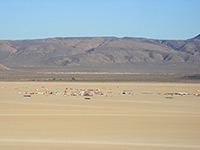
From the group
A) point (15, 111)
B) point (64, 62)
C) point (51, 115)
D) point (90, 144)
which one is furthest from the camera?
point (64, 62)

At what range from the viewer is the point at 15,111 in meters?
21.3

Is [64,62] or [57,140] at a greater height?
[64,62]

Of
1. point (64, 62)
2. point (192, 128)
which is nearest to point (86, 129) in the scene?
point (192, 128)

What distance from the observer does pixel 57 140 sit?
13.7 metres

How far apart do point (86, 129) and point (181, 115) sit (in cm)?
629

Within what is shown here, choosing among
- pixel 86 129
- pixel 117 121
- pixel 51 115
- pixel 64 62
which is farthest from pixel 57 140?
pixel 64 62

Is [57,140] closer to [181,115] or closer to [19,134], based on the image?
[19,134]

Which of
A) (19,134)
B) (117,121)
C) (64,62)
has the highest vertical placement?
(64,62)

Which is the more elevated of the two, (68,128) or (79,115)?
(79,115)

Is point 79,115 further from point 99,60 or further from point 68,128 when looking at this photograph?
point 99,60

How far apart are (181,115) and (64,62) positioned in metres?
173

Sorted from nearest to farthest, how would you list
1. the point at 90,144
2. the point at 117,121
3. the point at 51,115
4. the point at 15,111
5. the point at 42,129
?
the point at 90,144
the point at 42,129
the point at 117,121
the point at 51,115
the point at 15,111

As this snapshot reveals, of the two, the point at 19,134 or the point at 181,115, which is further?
the point at 181,115

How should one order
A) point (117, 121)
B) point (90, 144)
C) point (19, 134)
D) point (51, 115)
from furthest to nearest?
point (51, 115) → point (117, 121) → point (19, 134) → point (90, 144)
